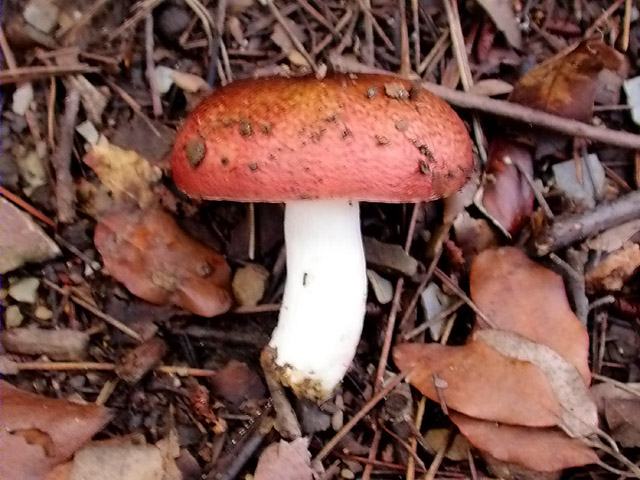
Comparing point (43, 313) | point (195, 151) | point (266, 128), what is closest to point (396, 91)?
point (266, 128)

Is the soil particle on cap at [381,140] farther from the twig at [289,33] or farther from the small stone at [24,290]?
the small stone at [24,290]

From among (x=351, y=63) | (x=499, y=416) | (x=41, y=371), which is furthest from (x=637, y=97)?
(x=41, y=371)

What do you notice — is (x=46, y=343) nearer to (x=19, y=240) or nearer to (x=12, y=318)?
(x=12, y=318)

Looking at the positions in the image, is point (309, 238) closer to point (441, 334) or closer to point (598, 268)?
point (441, 334)

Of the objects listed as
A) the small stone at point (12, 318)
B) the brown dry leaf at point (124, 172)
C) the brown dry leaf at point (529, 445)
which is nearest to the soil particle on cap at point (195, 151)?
the brown dry leaf at point (124, 172)

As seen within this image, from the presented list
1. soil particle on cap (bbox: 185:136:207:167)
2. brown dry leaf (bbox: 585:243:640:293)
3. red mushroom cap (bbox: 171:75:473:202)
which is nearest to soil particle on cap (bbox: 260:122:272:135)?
red mushroom cap (bbox: 171:75:473:202)
